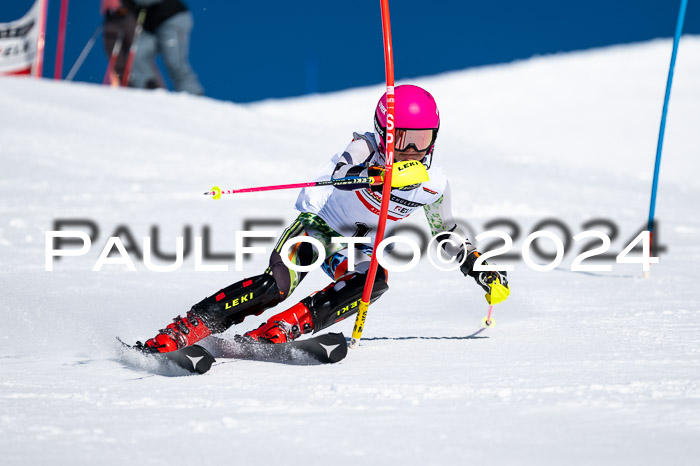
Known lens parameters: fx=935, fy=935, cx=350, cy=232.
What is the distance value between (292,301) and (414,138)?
189 centimetres

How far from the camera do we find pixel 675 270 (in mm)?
5711

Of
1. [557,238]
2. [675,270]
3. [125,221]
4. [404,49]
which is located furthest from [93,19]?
[675,270]

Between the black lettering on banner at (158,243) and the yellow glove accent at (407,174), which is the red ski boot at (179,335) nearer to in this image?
the yellow glove accent at (407,174)

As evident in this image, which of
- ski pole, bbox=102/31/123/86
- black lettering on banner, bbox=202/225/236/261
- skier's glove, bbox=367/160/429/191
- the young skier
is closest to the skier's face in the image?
the young skier

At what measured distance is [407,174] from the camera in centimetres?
332

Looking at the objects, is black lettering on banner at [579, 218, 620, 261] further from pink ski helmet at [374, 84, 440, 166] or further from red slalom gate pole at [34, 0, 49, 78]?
red slalom gate pole at [34, 0, 49, 78]

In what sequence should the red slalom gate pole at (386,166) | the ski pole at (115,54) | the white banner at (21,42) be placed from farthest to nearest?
the white banner at (21,42), the ski pole at (115,54), the red slalom gate pole at (386,166)

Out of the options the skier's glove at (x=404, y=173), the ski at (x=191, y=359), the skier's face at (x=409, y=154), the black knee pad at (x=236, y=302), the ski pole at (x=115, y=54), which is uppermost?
the ski pole at (x=115, y=54)

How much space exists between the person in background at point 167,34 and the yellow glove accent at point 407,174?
24.0 feet

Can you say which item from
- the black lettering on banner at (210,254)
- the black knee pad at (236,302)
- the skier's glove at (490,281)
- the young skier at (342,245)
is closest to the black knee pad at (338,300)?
the young skier at (342,245)

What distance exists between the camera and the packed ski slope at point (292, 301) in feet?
7.62

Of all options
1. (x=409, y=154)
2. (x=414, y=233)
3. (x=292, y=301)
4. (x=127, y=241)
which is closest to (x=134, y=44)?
(x=127, y=241)

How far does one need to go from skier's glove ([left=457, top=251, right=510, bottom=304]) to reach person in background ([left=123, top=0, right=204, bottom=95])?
23.3ft

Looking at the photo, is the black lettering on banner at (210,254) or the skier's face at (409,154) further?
the black lettering on banner at (210,254)
